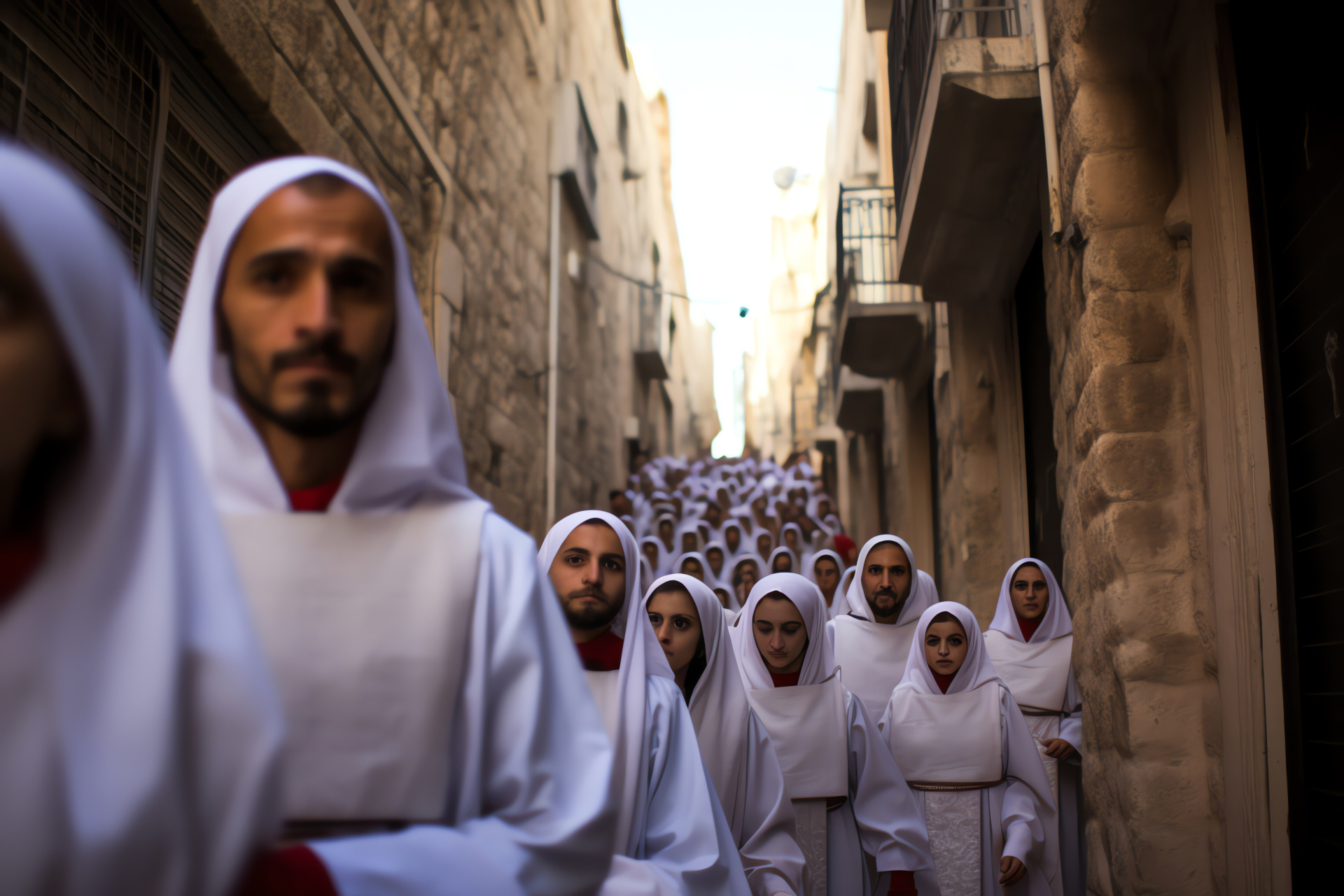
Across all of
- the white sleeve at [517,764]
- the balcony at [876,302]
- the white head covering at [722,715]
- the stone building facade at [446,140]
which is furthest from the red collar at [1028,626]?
the white sleeve at [517,764]

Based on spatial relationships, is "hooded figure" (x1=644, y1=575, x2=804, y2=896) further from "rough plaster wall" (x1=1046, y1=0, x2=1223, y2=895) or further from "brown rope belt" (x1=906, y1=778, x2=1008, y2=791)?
"brown rope belt" (x1=906, y1=778, x2=1008, y2=791)

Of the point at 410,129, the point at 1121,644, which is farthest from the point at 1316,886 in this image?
the point at 410,129

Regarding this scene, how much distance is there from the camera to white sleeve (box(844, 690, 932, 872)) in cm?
379

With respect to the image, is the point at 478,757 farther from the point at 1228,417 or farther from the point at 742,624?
the point at 742,624

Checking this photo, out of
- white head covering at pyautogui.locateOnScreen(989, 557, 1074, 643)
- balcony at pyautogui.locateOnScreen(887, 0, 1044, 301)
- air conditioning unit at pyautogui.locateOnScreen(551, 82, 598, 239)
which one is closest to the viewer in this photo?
balcony at pyautogui.locateOnScreen(887, 0, 1044, 301)

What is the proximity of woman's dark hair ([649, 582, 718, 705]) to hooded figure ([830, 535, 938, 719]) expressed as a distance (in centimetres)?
232

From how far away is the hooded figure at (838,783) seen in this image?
152 inches

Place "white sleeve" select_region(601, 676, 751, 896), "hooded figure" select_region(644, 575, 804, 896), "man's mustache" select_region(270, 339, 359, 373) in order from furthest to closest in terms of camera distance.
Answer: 1. "hooded figure" select_region(644, 575, 804, 896)
2. "white sleeve" select_region(601, 676, 751, 896)
3. "man's mustache" select_region(270, 339, 359, 373)

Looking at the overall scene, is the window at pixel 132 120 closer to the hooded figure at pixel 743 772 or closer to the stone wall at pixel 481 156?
the stone wall at pixel 481 156

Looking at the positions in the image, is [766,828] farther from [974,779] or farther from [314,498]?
[314,498]

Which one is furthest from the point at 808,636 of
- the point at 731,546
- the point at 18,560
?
the point at 731,546

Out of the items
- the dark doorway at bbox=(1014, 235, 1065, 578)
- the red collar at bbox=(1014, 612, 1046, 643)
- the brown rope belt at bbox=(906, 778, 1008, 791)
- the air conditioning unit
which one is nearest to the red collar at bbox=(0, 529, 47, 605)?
the brown rope belt at bbox=(906, 778, 1008, 791)

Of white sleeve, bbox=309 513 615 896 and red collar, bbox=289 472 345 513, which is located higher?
red collar, bbox=289 472 345 513

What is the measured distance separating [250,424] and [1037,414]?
6271 millimetres
